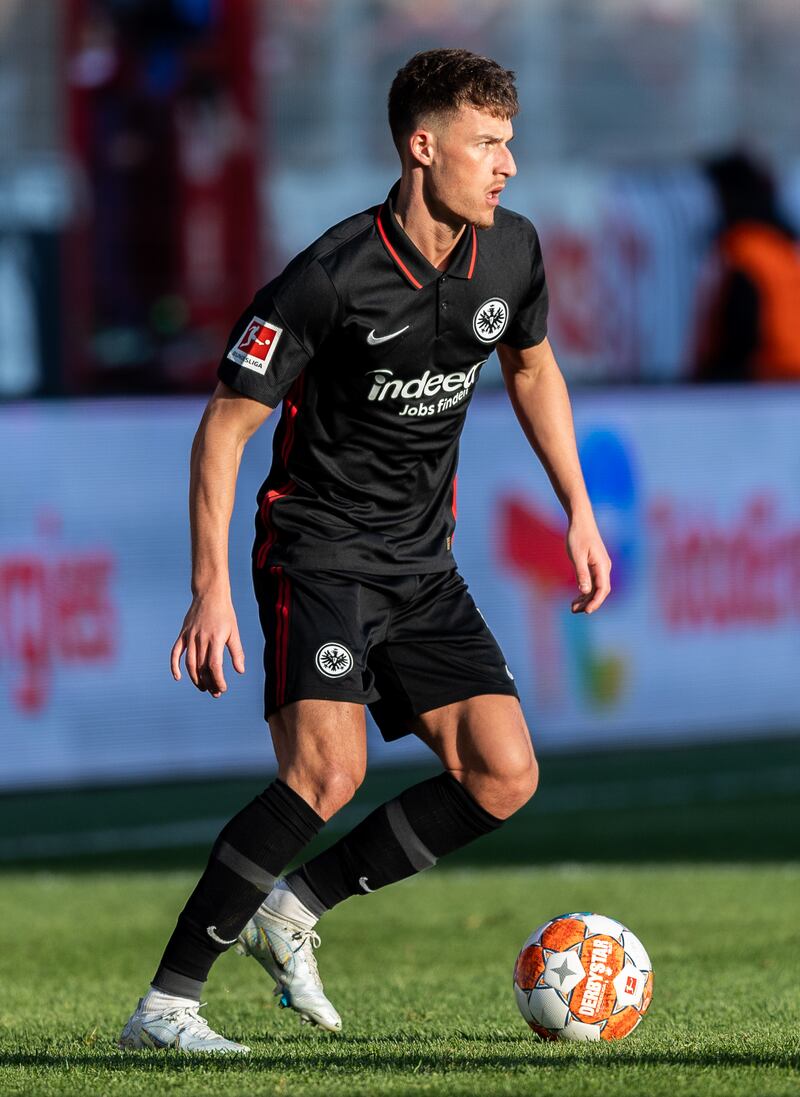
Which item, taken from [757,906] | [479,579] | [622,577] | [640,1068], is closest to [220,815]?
[479,579]

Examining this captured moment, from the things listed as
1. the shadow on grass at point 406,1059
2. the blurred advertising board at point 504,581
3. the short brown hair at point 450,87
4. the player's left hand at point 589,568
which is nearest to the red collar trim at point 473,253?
the short brown hair at point 450,87

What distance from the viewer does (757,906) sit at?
25.5 ft

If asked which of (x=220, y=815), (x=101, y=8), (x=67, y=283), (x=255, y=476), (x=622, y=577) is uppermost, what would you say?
(x=101, y=8)

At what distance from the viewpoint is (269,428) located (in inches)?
465

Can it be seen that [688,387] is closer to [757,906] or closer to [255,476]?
[255,476]

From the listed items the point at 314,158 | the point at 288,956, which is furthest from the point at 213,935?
the point at 314,158

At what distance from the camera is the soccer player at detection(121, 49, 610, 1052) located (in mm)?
4555

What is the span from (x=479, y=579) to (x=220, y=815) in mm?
2110

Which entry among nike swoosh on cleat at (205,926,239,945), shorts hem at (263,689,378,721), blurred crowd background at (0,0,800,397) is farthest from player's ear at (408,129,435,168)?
blurred crowd background at (0,0,800,397)

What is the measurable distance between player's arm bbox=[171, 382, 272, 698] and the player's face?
618mm

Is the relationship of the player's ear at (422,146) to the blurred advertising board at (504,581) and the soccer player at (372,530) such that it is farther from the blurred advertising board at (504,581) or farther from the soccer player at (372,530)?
the blurred advertising board at (504,581)

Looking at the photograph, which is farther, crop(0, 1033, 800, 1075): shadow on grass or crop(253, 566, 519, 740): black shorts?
crop(253, 566, 519, 740): black shorts

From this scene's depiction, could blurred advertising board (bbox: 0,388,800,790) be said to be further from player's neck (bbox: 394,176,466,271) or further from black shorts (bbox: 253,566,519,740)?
player's neck (bbox: 394,176,466,271)

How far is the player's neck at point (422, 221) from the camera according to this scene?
15.4 feet
